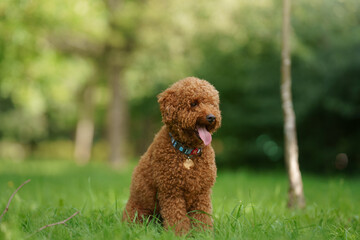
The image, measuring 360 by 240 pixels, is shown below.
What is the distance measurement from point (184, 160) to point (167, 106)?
46 cm

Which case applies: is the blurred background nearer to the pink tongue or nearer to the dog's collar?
the dog's collar

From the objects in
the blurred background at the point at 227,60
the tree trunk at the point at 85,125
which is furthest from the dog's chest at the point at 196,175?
the tree trunk at the point at 85,125

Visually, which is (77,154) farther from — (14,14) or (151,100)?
(14,14)

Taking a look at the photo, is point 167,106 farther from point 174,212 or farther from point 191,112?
point 174,212

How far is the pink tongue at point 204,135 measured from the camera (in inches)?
113

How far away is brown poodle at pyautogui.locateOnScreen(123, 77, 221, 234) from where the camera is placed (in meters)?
2.96

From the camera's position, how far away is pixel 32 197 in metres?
5.55

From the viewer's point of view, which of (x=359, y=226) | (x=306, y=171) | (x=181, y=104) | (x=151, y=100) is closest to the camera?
(x=181, y=104)

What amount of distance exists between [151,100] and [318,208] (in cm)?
1077

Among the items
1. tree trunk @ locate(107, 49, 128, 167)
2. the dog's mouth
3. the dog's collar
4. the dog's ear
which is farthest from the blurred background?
the dog's mouth

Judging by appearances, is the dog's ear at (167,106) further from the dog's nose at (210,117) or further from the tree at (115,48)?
the tree at (115,48)

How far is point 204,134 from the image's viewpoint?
2922mm

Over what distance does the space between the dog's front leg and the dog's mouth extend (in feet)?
1.67

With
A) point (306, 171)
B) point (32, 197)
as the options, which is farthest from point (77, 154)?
point (32, 197)
